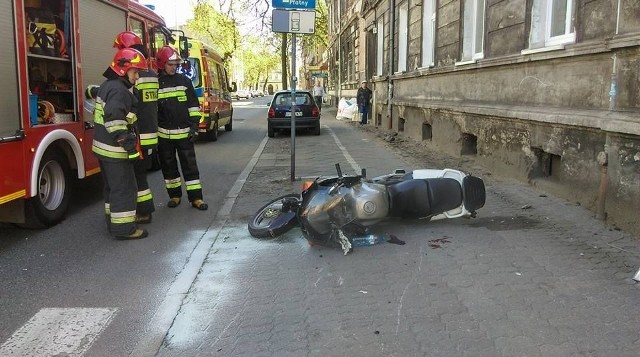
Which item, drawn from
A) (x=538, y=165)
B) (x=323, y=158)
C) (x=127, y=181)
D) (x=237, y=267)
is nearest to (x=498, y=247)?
(x=237, y=267)

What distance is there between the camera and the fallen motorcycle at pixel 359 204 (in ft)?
16.5

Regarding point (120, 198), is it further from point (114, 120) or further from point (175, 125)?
point (175, 125)

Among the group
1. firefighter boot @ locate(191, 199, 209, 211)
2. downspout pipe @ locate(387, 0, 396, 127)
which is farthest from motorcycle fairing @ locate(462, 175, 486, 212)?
downspout pipe @ locate(387, 0, 396, 127)

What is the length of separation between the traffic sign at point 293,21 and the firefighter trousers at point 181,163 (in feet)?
8.38

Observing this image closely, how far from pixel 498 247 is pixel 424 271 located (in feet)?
3.15

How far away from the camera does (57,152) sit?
20.3ft

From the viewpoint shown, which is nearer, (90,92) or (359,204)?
(359,204)

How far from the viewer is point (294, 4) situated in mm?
8422

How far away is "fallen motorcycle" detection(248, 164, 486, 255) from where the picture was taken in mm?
5035

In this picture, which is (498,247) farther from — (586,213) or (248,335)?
(248,335)

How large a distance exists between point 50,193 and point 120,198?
128cm

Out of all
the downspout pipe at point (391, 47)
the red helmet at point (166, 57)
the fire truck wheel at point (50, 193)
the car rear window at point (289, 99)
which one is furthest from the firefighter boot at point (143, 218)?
the downspout pipe at point (391, 47)

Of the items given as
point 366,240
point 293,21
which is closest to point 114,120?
point 366,240

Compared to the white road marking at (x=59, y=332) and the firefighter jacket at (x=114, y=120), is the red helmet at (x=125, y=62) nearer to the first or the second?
the firefighter jacket at (x=114, y=120)
